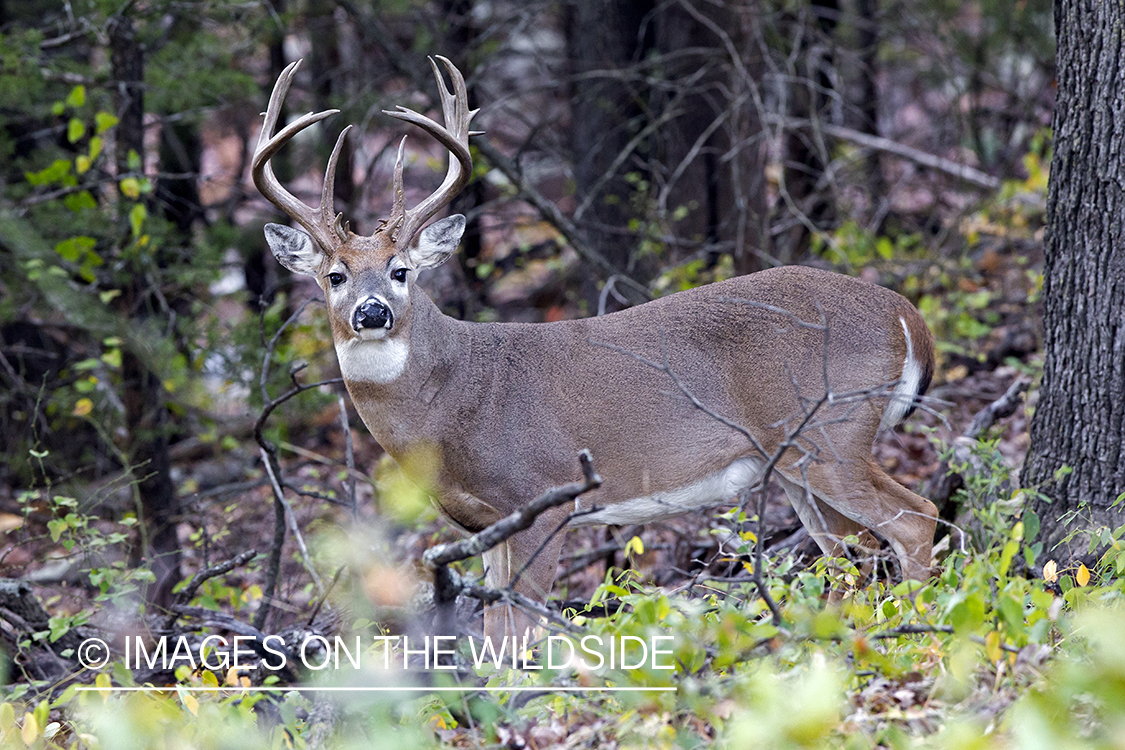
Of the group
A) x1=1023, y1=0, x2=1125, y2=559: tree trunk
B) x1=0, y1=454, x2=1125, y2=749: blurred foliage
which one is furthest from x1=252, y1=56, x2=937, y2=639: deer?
x1=0, y1=454, x2=1125, y2=749: blurred foliage

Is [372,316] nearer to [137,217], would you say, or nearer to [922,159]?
[137,217]

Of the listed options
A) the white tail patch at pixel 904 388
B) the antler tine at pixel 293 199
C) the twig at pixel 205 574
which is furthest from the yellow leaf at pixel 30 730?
the white tail patch at pixel 904 388

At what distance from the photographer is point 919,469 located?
6527 mm

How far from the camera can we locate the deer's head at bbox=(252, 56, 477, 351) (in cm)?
438

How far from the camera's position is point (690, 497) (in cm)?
467

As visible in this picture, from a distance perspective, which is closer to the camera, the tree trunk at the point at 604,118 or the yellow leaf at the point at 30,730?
the yellow leaf at the point at 30,730

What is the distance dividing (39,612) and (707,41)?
220 inches

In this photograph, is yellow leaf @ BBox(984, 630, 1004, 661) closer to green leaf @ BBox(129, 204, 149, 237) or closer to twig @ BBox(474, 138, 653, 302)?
twig @ BBox(474, 138, 653, 302)

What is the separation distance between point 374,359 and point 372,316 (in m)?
0.29

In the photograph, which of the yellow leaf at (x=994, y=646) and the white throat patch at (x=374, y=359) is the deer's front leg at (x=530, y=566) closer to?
the white throat patch at (x=374, y=359)

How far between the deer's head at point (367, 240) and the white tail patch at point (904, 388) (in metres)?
1.95

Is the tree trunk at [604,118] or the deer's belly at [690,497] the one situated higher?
the tree trunk at [604,118]

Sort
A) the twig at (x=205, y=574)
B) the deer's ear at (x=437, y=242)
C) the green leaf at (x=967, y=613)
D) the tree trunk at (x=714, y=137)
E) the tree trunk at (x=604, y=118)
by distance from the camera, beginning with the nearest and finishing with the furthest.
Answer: the green leaf at (x=967, y=613), the twig at (x=205, y=574), the deer's ear at (x=437, y=242), the tree trunk at (x=714, y=137), the tree trunk at (x=604, y=118)

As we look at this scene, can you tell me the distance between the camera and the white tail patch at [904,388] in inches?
182
